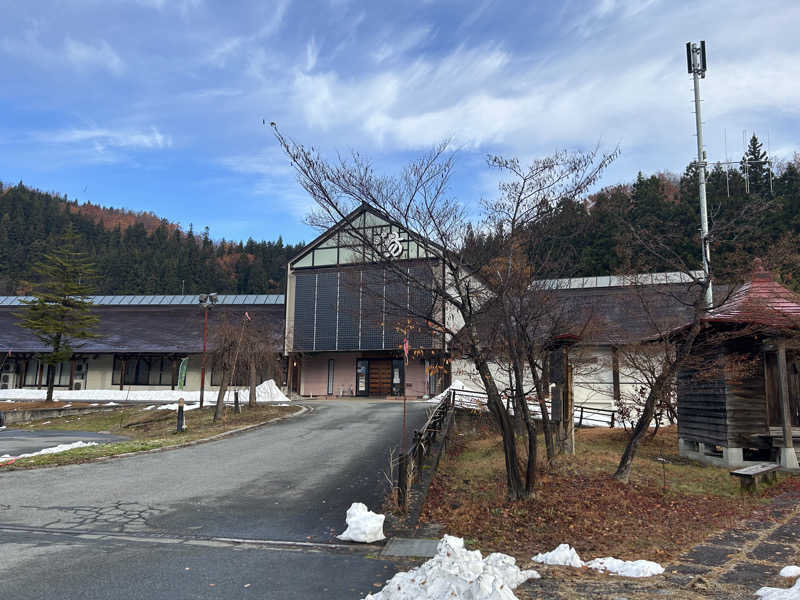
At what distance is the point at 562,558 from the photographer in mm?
6051

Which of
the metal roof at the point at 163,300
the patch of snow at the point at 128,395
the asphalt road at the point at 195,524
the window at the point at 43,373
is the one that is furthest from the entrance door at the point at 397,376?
the window at the point at 43,373

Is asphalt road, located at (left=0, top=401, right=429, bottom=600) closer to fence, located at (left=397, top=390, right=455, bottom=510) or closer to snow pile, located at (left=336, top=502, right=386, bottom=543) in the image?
snow pile, located at (left=336, top=502, right=386, bottom=543)

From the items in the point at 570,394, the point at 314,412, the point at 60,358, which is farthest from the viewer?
the point at 60,358

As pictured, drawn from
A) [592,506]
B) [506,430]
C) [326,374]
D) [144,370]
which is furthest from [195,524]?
[144,370]

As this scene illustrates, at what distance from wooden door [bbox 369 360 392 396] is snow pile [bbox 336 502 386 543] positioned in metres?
26.2

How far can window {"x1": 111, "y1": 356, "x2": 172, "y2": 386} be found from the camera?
34.9 m

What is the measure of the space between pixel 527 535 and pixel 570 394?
536 centimetres

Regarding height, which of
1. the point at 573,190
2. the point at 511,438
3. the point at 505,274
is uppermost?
the point at 573,190

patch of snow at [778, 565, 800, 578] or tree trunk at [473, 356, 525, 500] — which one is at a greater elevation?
tree trunk at [473, 356, 525, 500]

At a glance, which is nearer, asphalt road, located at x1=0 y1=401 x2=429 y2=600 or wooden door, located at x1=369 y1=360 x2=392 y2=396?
asphalt road, located at x1=0 y1=401 x2=429 y2=600

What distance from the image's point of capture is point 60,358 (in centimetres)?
3164

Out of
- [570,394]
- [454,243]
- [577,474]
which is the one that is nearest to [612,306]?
[570,394]

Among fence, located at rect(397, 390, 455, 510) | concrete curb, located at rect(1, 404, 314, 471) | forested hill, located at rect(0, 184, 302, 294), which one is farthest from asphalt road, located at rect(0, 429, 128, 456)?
forested hill, located at rect(0, 184, 302, 294)

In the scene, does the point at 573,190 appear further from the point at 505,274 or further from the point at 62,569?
the point at 62,569
